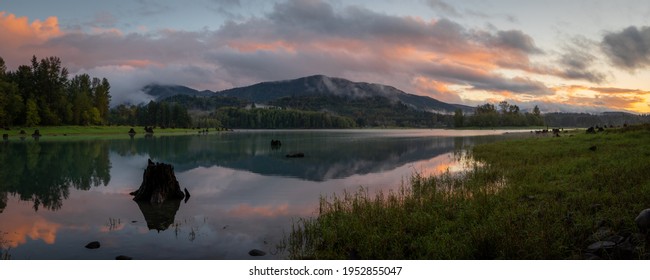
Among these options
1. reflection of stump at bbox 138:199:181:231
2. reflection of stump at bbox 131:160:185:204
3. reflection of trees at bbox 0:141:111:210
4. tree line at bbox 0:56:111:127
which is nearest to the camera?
reflection of stump at bbox 138:199:181:231

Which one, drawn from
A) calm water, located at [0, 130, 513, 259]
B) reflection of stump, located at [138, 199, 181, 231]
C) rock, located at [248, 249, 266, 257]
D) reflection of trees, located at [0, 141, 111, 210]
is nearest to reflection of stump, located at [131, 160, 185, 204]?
reflection of stump, located at [138, 199, 181, 231]

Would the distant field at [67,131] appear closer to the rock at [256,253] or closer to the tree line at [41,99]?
the tree line at [41,99]

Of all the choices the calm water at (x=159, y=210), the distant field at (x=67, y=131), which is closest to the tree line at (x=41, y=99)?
the distant field at (x=67, y=131)

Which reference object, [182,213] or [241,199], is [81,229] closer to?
[182,213]

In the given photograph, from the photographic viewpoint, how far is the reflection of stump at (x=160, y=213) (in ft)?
64.1

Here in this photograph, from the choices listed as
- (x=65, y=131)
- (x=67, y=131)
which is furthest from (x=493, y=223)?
(x=67, y=131)

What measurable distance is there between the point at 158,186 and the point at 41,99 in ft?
456

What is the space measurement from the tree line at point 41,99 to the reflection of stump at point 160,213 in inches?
4391

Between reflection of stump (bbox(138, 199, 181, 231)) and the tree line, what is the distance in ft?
366

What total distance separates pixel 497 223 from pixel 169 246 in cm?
1221

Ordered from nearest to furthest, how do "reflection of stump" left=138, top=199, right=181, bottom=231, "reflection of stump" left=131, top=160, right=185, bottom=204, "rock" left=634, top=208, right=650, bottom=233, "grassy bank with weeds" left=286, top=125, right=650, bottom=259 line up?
"rock" left=634, top=208, right=650, bottom=233
"grassy bank with weeds" left=286, top=125, right=650, bottom=259
"reflection of stump" left=138, top=199, right=181, bottom=231
"reflection of stump" left=131, top=160, right=185, bottom=204

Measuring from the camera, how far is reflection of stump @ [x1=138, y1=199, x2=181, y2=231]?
19525 mm

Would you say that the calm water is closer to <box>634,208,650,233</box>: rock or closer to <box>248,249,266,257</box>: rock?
<box>248,249,266,257</box>: rock
